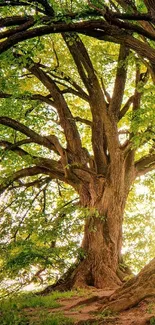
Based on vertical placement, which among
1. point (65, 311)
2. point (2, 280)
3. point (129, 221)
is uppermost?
point (129, 221)

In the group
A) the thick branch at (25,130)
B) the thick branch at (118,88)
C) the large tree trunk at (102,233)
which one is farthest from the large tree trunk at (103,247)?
the thick branch at (118,88)

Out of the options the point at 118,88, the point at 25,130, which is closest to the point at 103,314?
the point at 25,130

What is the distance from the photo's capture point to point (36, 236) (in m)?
10.2

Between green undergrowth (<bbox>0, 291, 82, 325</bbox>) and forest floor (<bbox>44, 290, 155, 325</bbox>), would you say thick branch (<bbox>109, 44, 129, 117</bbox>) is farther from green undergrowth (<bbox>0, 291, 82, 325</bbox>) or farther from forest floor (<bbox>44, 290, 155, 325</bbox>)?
forest floor (<bbox>44, 290, 155, 325</bbox>)

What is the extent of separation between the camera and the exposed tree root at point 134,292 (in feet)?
19.1

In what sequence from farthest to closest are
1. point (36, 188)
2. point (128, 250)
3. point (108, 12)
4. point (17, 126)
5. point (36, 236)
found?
point (36, 188) < point (128, 250) < point (17, 126) < point (36, 236) < point (108, 12)

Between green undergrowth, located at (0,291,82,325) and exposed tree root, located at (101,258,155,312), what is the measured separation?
86cm

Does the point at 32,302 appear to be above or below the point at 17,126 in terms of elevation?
below

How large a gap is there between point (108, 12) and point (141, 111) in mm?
4160

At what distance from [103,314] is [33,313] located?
4.96ft

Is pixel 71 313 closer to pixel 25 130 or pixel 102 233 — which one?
pixel 102 233

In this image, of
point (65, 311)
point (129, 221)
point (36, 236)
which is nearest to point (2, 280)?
point (36, 236)

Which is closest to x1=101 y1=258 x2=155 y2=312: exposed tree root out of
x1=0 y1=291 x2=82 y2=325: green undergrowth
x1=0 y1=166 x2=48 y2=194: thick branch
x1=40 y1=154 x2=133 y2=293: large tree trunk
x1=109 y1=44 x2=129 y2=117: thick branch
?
x1=0 y1=291 x2=82 y2=325: green undergrowth

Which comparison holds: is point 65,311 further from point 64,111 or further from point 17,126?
point 64,111
